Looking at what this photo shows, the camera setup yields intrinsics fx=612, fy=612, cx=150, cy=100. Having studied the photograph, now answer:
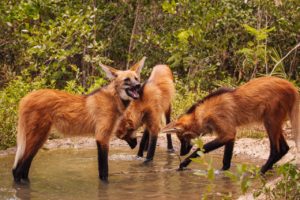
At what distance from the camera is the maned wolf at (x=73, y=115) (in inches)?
251

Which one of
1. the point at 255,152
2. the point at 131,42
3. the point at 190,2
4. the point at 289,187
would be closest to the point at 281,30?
the point at 190,2

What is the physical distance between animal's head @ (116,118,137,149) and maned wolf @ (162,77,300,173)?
77 cm

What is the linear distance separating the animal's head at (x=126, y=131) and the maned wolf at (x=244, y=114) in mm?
768

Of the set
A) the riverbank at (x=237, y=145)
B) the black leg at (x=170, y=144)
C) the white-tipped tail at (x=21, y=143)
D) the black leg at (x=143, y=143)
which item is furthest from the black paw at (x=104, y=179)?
the black leg at (x=170, y=144)

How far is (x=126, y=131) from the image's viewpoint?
297 inches

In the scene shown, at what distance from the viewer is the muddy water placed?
5.82m

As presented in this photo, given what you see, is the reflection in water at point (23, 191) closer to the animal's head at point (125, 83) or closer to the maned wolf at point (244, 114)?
A: the animal's head at point (125, 83)

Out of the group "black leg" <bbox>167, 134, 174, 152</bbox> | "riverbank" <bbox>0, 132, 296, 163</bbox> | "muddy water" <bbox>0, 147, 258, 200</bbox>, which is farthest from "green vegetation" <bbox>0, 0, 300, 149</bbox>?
"muddy water" <bbox>0, 147, 258, 200</bbox>

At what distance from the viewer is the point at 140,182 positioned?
6445 mm

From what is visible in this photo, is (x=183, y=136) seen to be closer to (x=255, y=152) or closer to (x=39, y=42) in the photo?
(x=255, y=152)

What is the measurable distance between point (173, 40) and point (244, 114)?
208 inches

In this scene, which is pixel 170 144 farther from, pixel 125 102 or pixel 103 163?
pixel 103 163

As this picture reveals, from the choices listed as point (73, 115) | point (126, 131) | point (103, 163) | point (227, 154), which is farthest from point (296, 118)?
point (73, 115)

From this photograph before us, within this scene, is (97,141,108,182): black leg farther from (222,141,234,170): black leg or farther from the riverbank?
(222,141,234,170): black leg
